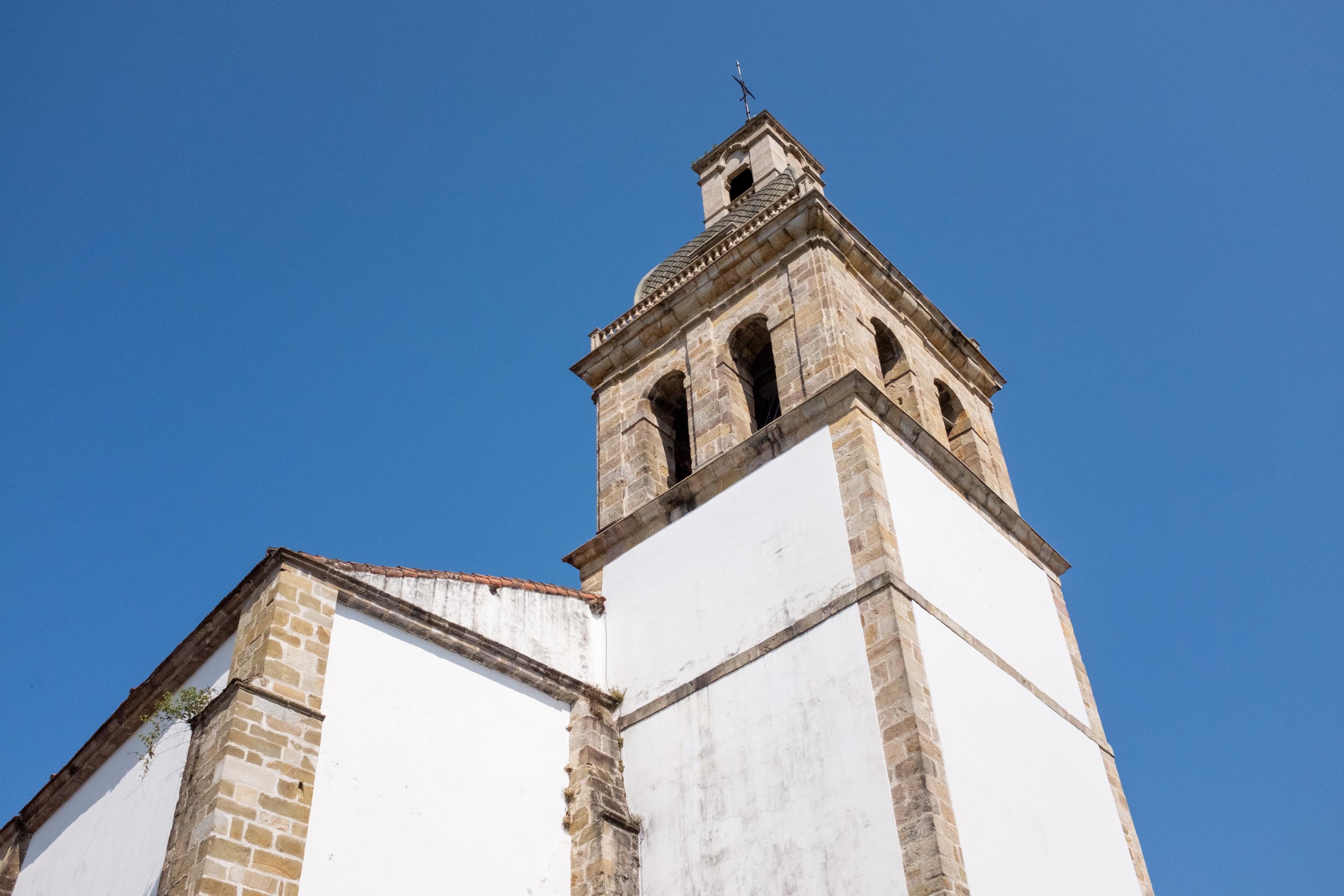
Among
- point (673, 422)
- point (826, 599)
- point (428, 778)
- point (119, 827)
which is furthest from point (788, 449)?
point (119, 827)

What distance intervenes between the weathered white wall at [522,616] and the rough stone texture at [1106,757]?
198 inches

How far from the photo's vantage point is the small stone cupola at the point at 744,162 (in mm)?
19453

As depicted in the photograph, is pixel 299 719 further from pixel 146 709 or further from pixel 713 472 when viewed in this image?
pixel 713 472

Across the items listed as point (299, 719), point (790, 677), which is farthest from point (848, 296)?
point (299, 719)

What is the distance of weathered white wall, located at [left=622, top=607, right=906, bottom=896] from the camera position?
10062 mm

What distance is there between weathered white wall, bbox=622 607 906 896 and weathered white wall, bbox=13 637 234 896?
4050mm

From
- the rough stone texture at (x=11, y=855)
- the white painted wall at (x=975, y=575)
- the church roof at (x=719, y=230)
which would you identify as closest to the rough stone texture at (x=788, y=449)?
the white painted wall at (x=975, y=575)

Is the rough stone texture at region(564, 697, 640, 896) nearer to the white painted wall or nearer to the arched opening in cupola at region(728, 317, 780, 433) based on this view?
the white painted wall

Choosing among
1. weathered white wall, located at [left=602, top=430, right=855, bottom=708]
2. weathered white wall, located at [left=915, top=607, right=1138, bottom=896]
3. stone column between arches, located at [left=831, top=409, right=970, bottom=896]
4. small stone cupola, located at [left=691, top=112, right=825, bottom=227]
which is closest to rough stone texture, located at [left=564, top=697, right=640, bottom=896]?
weathered white wall, located at [left=602, top=430, right=855, bottom=708]

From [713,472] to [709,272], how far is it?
3067mm

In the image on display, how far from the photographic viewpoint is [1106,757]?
42.6ft

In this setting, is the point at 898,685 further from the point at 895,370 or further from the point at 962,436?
the point at 962,436

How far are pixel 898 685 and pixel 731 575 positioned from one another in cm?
265

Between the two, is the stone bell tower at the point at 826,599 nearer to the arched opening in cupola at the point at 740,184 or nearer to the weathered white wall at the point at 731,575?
the weathered white wall at the point at 731,575
